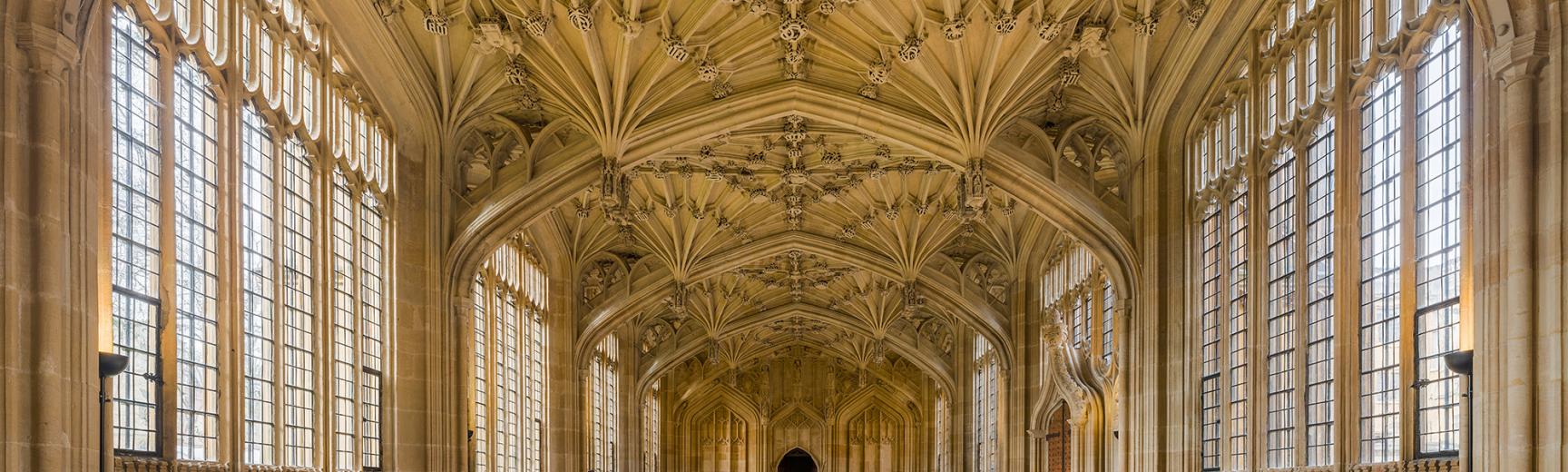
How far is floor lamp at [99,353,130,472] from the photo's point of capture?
10531 millimetres

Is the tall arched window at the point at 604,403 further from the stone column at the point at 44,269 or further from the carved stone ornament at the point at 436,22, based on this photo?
the stone column at the point at 44,269

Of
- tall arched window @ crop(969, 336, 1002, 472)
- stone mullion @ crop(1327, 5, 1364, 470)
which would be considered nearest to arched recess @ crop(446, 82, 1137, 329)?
stone mullion @ crop(1327, 5, 1364, 470)

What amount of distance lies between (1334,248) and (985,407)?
930 inches

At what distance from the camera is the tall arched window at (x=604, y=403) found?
36969mm

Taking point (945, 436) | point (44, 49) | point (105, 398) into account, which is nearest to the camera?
point (44, 49)

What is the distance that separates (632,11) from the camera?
61.8 feet

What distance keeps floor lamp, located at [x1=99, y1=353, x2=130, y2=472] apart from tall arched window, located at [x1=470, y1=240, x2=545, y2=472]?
1136 cm

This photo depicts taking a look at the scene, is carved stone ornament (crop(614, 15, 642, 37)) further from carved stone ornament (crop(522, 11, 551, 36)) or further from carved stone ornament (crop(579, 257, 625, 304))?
carved stone ornament (crop(579, 257, 625, 304))

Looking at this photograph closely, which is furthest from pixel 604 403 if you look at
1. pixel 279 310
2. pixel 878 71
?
pixel 279 310

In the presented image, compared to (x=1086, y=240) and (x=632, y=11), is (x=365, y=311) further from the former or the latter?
(x=1086, y=240)

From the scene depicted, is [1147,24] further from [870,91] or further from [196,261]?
[196,261]

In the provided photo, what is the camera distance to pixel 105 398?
10.7 m

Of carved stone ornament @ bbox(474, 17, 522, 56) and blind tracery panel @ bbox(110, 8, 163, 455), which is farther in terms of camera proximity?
carved stone ornament @ bbox(474, 17, 522, 56)

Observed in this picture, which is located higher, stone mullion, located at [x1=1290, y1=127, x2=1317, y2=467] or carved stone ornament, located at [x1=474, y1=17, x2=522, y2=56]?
carved stone ornament, located at [x1=474, y1=17, x2=522, y2=56]
